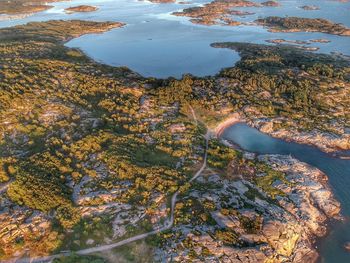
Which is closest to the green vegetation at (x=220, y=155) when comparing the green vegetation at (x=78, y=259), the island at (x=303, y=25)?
the green vegetation at (x=78, y=259)

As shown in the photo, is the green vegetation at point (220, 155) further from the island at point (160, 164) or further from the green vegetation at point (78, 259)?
the green vegetation at point (78, 259)

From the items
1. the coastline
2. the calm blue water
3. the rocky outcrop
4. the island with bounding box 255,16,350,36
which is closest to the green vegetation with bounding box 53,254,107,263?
the rocky outcrop

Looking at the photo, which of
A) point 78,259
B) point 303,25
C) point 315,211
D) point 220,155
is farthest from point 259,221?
point 303,25

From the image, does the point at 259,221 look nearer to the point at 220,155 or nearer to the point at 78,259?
the point at 220,155

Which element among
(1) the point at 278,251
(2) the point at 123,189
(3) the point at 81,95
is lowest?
(1) the point at 278,251

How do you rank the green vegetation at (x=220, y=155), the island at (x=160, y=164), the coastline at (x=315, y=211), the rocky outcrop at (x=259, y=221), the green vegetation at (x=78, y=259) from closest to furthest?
the green vegetation at (x=78, y=259)
the rocky outcrop at (x=259, y=221)
the island at (x=160, y=164)
the coastline at (x=315, y=211)
the green vegetation at (x=220, y=155)

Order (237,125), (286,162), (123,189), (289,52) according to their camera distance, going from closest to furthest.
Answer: (123,189), (286,162), (237,125), (289,52)

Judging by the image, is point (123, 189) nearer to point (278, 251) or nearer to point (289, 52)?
point (278, 251)

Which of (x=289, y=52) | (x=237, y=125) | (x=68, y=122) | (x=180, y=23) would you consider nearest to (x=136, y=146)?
(x=68, y=122)
